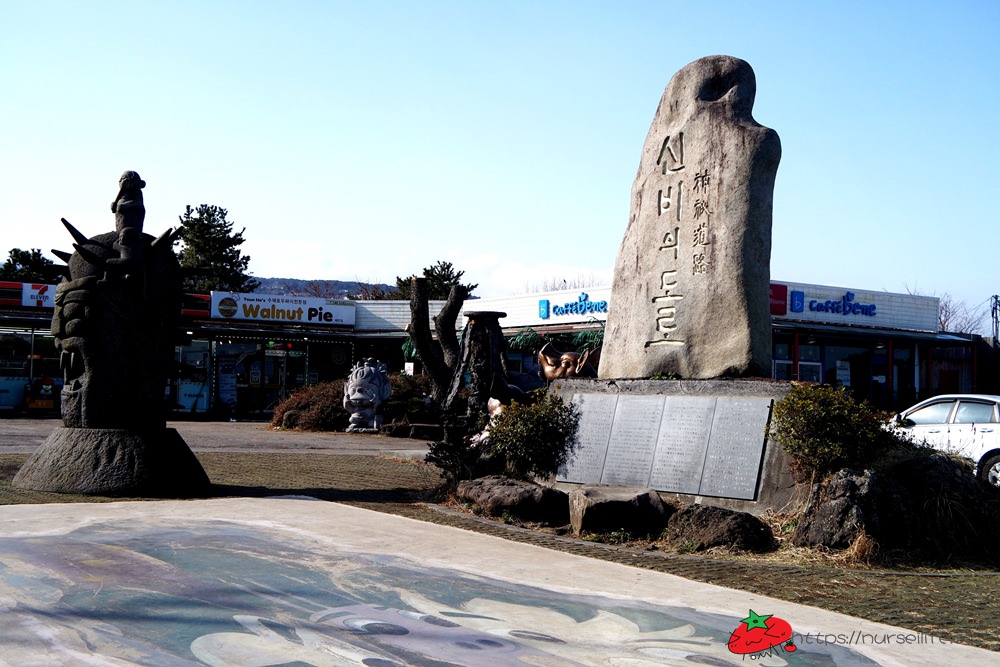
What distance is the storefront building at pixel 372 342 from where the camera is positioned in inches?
1211

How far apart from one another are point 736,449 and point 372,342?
2977 centimetres

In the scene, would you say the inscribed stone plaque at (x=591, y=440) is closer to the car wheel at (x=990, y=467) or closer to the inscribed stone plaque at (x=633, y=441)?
the inscribed stone plaque at (x=633, y=441)

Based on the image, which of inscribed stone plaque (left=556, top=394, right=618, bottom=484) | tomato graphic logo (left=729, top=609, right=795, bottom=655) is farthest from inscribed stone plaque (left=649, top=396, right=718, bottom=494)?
tomato graphic logo (left=729, top=609, right=795, bottom=655)

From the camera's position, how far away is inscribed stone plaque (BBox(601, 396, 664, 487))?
1009cm

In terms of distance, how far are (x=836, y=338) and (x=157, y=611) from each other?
30.0m

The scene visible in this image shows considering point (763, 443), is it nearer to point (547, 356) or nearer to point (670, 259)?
point (670, 259)

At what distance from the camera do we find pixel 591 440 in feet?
35.3

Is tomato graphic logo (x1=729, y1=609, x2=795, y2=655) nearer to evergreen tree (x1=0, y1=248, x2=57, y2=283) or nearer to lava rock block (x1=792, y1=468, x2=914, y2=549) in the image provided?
lava rock block (x1=792, y1=468, x2=914, y2=549)

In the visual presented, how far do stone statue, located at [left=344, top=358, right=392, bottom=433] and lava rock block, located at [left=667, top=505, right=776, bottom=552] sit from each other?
716 inches

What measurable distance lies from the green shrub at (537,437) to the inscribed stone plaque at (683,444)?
125 cm

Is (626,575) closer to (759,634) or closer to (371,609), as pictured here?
(759,634)

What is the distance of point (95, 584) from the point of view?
616 centimetres

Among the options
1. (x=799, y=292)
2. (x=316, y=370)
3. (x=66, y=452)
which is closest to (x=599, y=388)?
(x=66, y=452)

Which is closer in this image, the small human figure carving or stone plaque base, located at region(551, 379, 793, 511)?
stone plaque base, located at region(551, 379, 793, 511)
